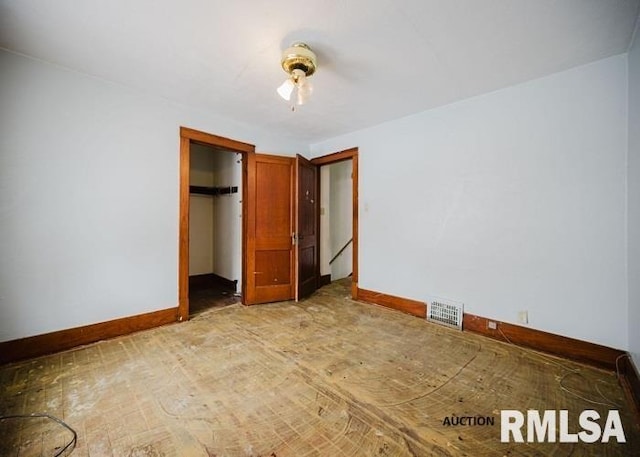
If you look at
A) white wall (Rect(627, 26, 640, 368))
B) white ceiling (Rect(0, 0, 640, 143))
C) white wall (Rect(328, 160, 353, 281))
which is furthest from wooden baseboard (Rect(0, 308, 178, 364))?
white wall (Rect(627, 26, 640, 368))

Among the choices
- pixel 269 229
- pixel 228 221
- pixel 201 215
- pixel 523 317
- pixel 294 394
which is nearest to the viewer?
pixel 294 394

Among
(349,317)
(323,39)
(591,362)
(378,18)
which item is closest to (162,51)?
(323,39)

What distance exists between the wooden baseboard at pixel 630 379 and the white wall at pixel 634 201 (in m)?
0.07

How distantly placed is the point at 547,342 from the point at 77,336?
170 inches

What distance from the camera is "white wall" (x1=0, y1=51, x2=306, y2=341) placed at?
212 cm

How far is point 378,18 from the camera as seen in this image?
1.70m

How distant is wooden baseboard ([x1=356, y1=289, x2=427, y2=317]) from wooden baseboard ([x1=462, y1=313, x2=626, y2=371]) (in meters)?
0.50

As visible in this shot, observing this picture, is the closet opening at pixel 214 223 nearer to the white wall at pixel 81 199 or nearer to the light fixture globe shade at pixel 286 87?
the white wall at pixel 81 199

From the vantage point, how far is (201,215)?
4.74 m

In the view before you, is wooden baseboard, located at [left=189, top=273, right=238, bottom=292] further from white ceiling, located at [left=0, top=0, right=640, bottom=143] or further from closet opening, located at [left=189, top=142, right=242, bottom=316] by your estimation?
white ceiling, located at [left=0, top=0, right=640, bottom=143]

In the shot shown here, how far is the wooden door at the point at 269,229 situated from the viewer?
12.0 ft

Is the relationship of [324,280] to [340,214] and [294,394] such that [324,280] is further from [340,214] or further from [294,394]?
[294,394]

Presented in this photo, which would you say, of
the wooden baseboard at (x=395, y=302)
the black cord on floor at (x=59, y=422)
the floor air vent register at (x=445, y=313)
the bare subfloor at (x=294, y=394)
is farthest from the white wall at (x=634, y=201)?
the black cord on floor at (x=59, y=422)

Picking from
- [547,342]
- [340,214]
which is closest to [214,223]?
[340,214]
